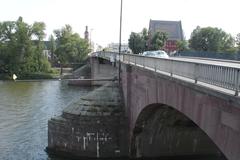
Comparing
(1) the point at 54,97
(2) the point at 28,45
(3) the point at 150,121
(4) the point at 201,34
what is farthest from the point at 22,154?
(2) the point at 28,45

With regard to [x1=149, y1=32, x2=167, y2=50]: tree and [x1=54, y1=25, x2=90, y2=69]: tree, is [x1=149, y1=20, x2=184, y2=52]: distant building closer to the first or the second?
[x1=54, y1=25, x2=90, y2=69]: tree

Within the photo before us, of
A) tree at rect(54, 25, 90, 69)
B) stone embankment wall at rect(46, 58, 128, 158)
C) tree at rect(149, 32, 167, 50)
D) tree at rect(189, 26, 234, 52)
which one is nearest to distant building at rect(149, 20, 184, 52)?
tree at rect(54, 25, 90, 69)

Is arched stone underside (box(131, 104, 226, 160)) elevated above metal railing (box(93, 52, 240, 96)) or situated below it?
below

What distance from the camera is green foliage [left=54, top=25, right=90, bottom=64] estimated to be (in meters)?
119

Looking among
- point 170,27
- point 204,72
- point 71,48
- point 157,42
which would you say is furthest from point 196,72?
point 170,27

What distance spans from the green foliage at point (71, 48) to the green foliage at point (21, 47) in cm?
1258

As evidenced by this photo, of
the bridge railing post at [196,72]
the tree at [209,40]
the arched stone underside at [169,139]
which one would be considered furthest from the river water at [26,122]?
the tree at [209,40]

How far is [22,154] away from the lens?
2842cm

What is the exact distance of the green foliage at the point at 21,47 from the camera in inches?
4109

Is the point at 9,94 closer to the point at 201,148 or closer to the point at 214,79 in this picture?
the point at 201,148

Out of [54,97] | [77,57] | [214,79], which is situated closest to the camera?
[214,79]

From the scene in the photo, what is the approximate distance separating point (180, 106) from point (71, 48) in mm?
104217

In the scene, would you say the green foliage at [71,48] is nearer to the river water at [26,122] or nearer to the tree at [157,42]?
the tree at [157,42]

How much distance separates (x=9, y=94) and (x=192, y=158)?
1717 inches
